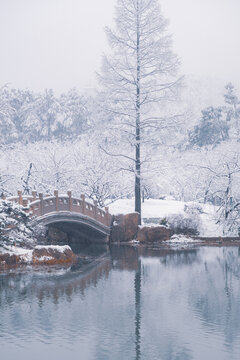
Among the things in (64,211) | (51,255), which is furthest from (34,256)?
(64,211)

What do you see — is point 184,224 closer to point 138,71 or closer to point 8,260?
point 138,71

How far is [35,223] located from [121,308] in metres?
9.56

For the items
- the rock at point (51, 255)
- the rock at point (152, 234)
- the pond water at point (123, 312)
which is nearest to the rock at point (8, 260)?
the rock at point (51, 255)

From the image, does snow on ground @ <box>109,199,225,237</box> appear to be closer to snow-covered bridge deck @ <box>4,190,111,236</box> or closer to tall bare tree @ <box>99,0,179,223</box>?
snow-covered bridge deck @ <box>4,190,111,236</box>

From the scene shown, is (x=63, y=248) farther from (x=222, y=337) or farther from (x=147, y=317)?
(x=222, y=337)

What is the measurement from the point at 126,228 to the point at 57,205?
220 inches

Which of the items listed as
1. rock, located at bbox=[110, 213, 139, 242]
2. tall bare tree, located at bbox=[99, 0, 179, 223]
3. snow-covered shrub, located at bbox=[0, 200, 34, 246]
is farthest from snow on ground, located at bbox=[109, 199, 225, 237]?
snow-covered shrub, located at bbox=[0, 200, 34, 246]

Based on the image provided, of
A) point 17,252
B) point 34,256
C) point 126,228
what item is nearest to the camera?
point 17,252

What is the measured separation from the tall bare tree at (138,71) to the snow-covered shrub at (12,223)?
10.9m

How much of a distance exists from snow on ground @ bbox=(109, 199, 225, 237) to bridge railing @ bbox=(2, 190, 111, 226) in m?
1.61

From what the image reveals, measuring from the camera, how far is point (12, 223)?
855 inches

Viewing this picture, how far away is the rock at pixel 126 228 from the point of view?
31000 millimetres

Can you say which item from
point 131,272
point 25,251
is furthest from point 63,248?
point 131,272

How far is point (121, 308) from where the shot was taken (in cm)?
1588
